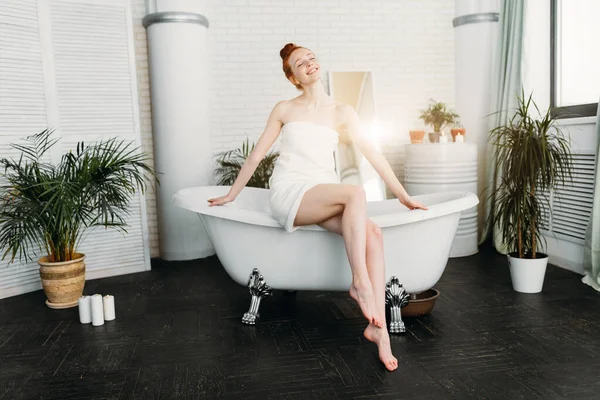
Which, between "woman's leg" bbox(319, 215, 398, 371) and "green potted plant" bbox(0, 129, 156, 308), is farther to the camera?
"green potted plant" bbox(0, 129, 156, 308)

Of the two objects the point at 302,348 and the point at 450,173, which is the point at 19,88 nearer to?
the point at 302,348

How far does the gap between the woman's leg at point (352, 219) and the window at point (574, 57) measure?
2486mm

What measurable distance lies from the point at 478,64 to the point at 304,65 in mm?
2774

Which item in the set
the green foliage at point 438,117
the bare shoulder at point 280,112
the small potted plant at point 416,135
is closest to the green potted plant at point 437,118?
the green foliage at point 438,117

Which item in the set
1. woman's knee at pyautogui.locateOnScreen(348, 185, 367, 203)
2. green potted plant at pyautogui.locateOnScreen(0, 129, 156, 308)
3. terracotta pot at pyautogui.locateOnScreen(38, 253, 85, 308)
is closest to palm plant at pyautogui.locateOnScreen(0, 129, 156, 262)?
green potted plant at pyautogui.locateOnScreen(0, 129, 156, 308)

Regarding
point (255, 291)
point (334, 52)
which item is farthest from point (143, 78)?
point (255, 291)

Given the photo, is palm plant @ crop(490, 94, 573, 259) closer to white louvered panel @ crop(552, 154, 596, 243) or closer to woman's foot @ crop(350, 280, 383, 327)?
white louvered panel @ crop(552, 154, 596, 243)

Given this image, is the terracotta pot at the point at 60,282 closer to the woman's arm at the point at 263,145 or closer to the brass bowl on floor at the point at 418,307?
the woman's arm at the point at 263,145

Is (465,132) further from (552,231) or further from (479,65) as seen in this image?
(552,231)

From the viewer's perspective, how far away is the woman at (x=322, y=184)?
262cm

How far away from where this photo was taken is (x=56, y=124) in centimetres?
419

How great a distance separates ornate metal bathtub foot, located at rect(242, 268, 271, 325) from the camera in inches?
123

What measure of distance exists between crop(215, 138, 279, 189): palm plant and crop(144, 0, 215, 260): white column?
17 cm

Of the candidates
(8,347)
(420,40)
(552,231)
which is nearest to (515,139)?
(552,231)
